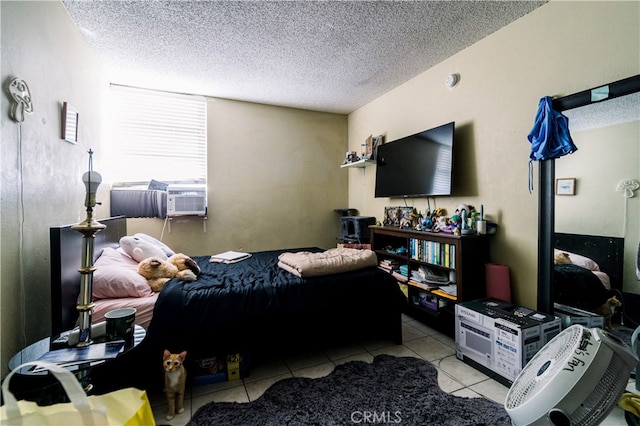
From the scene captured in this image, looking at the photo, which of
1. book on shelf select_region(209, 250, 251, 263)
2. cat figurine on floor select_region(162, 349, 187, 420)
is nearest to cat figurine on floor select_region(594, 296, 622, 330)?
cat figurine on floor select_region(162, 349, 187, 420)

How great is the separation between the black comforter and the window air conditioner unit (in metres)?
1.21

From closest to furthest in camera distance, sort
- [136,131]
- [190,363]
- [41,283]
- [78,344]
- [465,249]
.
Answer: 1. [78,344]
2. [41,283]
3. [190,363]
4. [465,249]
5. [136,131]

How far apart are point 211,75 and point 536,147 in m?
3.07

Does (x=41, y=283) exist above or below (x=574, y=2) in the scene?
below

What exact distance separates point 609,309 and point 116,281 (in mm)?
3033

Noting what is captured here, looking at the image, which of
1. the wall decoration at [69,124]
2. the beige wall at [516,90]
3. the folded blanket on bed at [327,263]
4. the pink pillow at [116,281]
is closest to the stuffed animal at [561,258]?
the beige wall at [516,90]

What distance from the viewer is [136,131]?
129 inches

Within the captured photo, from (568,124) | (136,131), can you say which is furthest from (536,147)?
(136,131)

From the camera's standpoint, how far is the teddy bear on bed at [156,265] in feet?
6.21

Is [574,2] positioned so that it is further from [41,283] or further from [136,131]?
[136,131]

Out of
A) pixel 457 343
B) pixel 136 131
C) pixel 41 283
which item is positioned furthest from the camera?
pixel 136 131

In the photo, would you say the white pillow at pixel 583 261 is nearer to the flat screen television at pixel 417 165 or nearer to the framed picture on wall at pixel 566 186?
the framed picture on wall at pixel 566 186

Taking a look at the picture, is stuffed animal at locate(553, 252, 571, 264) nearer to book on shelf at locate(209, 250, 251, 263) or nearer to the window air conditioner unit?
book on shelf at locate(209, 250, 251, 263)

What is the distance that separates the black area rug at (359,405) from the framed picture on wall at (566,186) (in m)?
1.42
